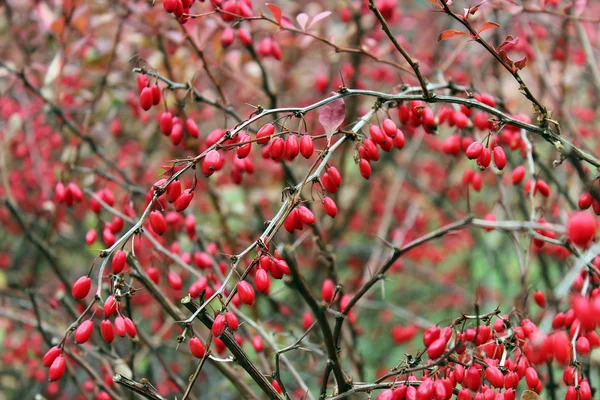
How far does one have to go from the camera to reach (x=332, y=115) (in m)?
1.41

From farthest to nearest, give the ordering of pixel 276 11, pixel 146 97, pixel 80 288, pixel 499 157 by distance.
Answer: pixel 276 11, pixel 146 97, pixel 499 157, pixel 80 288

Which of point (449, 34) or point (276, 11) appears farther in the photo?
point (276, 11)

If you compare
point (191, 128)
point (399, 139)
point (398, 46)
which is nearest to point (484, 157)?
point (399, 139)

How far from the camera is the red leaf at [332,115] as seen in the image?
4.57ft

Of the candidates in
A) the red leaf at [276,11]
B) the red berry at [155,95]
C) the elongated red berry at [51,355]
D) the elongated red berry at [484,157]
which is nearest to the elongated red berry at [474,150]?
the elongated red berry at [484,157]

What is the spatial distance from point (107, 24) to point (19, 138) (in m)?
1.03

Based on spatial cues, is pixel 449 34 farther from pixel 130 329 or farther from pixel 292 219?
pixel 130 329

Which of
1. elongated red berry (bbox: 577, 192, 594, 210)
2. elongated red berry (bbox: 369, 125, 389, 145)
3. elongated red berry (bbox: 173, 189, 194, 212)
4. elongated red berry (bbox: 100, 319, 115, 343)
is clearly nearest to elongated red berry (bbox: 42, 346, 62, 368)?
elongated red berry (bbox: 100, 319, 115, 343)

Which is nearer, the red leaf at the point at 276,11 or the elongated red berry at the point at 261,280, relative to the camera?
the elongated red berry at the point at 261,280

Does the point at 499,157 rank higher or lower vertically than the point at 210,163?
higher

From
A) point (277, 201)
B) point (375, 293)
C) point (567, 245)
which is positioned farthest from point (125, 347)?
point (567, 245)

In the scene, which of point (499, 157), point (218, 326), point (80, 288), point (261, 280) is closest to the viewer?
point (218, 326)

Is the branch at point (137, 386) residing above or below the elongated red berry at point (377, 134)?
below

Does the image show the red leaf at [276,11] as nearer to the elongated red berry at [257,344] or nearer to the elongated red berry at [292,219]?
the elongated red berry at [292,219]
